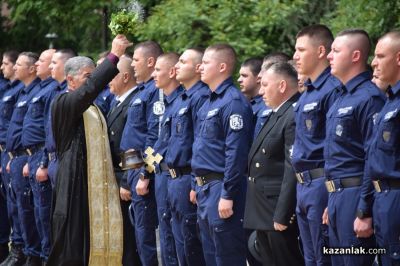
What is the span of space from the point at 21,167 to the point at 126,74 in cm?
246

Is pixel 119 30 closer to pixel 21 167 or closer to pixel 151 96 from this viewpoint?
pixel 151 96

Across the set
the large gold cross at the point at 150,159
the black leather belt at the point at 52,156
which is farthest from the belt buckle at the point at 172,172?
the black leather belt at the point at 52,156

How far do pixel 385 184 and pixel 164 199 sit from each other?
3.78m

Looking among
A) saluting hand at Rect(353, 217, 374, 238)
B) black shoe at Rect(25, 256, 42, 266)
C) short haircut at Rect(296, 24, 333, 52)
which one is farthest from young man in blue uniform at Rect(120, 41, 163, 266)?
saluting hand at Rect(353, 217, 374, 238)

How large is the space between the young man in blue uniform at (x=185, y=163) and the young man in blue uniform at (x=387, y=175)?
3.00 m

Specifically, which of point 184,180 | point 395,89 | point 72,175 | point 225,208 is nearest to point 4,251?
point 72,175

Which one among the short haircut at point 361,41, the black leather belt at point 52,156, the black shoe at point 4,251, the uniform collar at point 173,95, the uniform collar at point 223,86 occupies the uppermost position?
the short haircut at point 361,41

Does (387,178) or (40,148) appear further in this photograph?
(40,148)

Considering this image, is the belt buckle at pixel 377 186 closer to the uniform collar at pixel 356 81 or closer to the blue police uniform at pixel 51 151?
the uniform collar at pixel 356 81

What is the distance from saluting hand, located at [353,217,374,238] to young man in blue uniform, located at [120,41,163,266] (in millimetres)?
4059

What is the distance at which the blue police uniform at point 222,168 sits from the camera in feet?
33.1

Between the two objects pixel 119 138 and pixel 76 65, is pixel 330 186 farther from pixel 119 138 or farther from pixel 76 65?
pixel 119 138

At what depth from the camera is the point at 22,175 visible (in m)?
14.6

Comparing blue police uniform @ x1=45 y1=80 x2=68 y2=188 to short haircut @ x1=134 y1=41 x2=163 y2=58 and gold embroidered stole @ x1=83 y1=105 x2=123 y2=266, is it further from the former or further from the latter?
gold embroidered stole @ x1=83 y1=105 x2=123 y2=266
